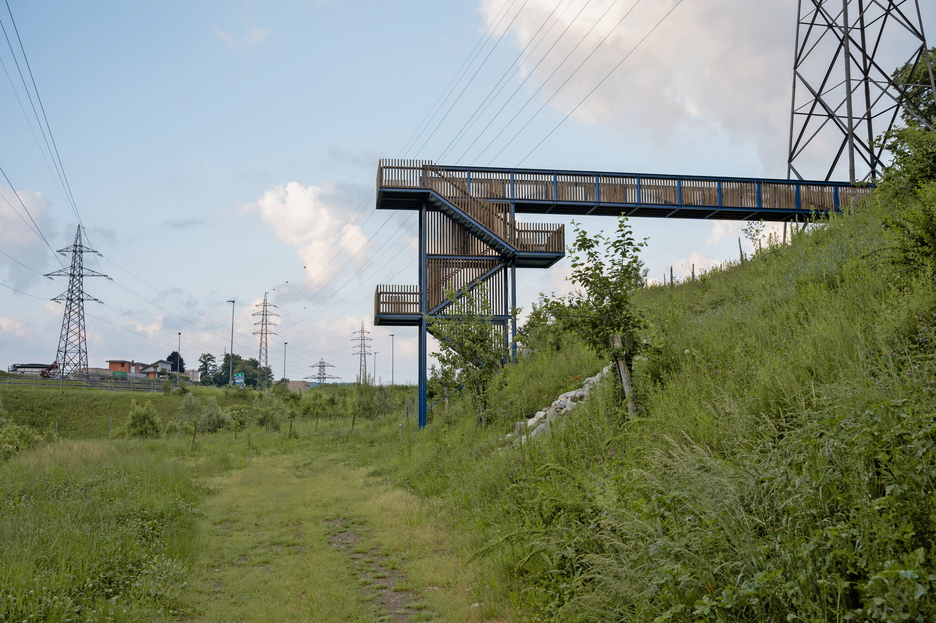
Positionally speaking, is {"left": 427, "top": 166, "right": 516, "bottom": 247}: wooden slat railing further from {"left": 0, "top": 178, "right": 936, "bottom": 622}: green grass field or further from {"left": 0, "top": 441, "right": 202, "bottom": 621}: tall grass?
{"left": 0, "top": 441, "right": 202, "bottom": 621}: tall grass

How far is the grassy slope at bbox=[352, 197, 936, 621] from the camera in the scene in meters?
3.71

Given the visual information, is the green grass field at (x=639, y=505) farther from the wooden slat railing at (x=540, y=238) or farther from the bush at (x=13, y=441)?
the wooden slat railing at (x=540, y=238)

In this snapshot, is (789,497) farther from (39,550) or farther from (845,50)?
(845,50)

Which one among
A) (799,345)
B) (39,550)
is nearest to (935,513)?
(799,345)

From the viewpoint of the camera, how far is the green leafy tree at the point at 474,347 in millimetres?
17078

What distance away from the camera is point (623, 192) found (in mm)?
25391

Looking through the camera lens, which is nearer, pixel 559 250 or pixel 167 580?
pixel 167 580

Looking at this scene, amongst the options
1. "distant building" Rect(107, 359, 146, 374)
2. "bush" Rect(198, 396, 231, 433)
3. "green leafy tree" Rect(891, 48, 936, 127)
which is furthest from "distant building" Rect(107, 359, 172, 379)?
"green leafy tree" Rect(891, 48, 936, 127)

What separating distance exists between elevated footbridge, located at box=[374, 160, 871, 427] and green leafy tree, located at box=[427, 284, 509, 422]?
424 cm

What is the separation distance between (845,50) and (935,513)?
86.1 feet

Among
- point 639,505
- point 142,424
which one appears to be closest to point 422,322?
point 142,424

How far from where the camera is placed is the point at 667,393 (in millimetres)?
9031

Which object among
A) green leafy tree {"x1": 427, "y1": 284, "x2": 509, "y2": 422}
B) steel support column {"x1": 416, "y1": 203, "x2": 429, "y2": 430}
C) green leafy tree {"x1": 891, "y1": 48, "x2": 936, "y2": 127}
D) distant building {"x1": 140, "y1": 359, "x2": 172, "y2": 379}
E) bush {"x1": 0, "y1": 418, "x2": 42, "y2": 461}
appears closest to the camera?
bush {"x1": 0, "y1": 418, "x2": 42, "y2": 461}

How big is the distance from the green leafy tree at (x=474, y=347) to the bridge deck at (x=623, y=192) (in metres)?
7.02
